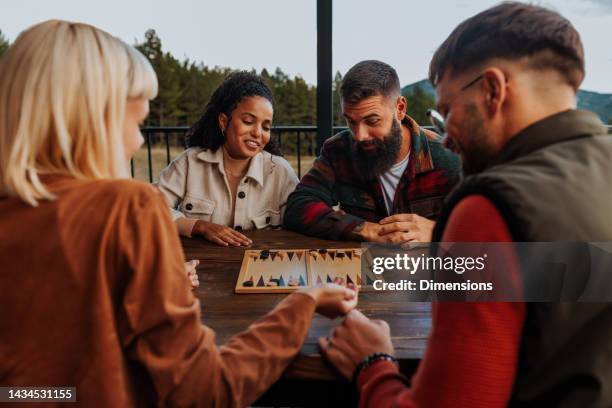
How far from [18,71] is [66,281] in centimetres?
35

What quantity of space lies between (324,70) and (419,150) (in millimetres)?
1029

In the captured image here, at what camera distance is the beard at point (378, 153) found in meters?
2.25

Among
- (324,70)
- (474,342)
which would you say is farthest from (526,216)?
(324,70)

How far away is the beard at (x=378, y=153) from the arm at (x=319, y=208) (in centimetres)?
15

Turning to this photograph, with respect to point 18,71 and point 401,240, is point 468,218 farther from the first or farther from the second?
point 401,240

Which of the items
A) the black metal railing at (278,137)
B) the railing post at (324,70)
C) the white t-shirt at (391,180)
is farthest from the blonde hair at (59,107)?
the black metal railing at (278,137)

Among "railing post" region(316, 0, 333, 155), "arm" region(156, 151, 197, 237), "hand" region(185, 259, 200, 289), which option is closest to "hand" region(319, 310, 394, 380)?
"hand" region(185, 259, 200, 289)

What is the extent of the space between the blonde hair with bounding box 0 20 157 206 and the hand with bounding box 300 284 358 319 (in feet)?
1.62

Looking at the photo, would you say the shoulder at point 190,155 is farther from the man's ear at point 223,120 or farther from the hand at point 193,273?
the hand at point 193,273

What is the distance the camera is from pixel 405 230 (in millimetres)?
1913

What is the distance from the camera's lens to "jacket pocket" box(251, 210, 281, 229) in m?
2.37

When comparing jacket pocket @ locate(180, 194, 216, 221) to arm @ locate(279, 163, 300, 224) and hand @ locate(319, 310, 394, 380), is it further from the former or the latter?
hand @ locate(319, 310, 394, 380)

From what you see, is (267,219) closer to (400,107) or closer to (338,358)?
(400,107)

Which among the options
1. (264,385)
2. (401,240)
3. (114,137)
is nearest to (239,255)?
(401,240)
